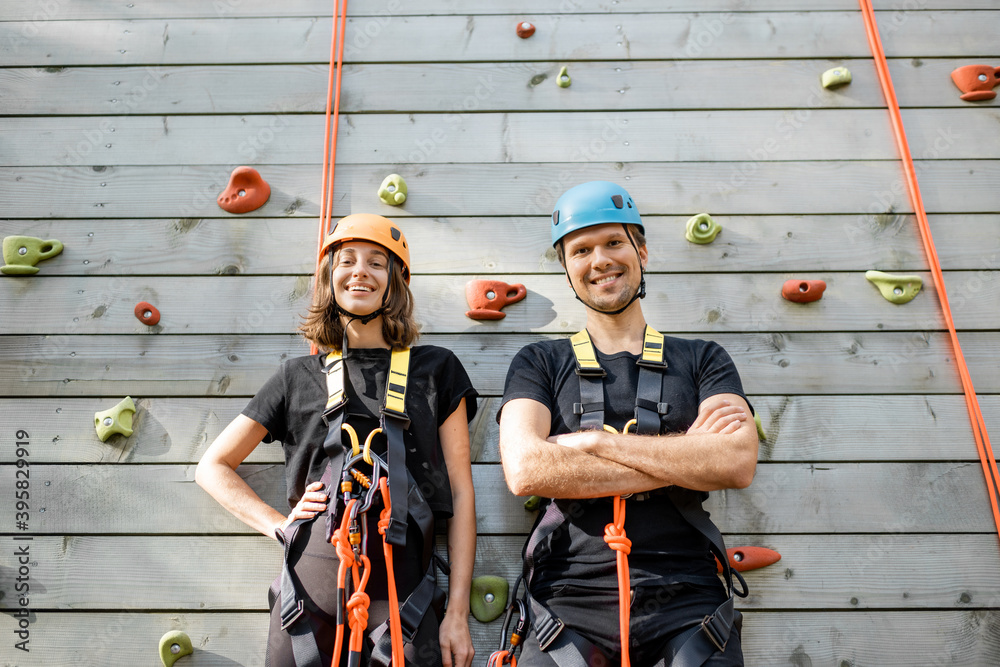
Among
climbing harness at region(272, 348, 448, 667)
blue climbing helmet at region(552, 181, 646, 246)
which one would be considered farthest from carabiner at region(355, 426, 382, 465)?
blue climbing helmet at region(552, 181, 646, 246)

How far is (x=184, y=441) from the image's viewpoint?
246 centimetres

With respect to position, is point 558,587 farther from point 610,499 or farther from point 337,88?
point 337,88

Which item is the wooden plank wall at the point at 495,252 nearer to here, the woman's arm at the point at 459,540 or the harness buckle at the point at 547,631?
the woman's arm at the point at 459,540

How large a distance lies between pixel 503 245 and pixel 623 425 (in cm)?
102

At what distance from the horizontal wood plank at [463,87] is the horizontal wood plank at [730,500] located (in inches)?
61.4

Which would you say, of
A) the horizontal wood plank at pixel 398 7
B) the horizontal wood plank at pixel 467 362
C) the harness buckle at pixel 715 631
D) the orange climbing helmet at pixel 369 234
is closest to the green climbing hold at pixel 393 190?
the orange climbing helmet at pixel 369 234

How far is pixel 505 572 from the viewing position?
90.4 inches

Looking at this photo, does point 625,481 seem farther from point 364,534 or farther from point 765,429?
point 765,429

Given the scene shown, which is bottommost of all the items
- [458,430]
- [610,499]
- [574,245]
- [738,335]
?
[610,499]

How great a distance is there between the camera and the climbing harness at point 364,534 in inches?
66.7

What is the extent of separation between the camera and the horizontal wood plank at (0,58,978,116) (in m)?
2.85

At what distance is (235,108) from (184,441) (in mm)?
1456

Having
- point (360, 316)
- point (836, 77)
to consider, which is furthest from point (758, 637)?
point (836, 77)

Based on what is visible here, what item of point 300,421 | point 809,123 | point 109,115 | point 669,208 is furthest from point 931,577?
point 109,115
